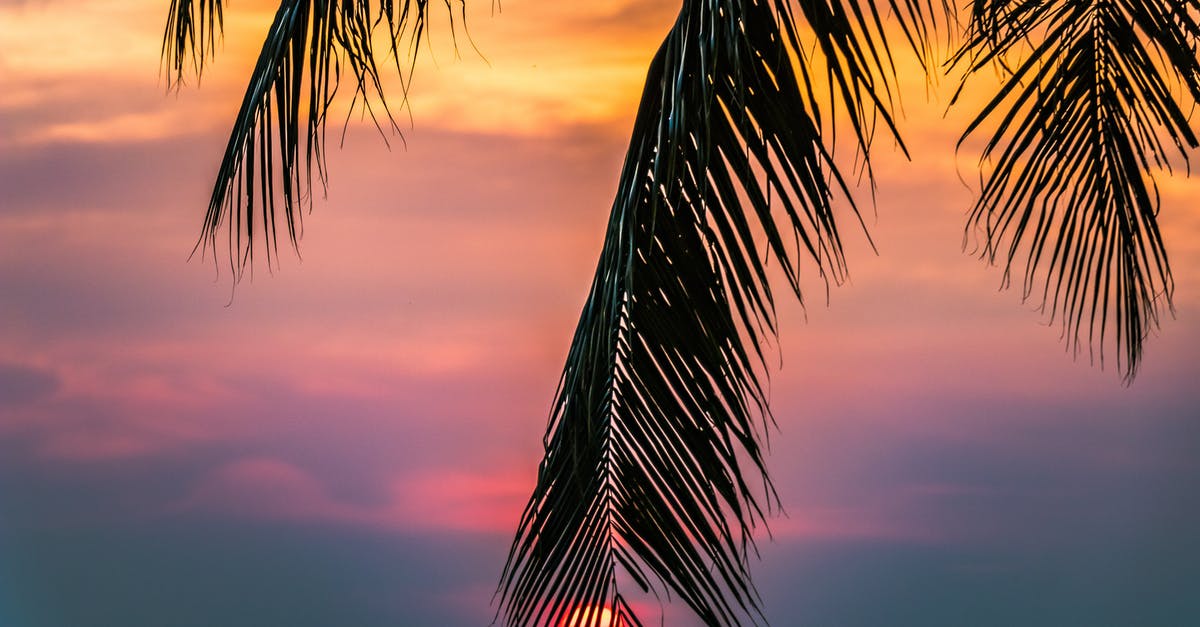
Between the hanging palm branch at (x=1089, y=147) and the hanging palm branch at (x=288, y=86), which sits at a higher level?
the hanging palm branch at (x=1089, y=147)

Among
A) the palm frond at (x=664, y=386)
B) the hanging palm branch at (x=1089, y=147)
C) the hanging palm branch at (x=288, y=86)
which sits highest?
the hanging palm branch at (x=1089, y=147)

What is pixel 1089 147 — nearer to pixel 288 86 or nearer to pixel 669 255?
pixel 669 255

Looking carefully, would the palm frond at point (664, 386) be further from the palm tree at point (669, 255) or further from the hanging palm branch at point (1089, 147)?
the hanging palm branch at point (1089, 147)

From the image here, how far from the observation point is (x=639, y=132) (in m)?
1.67

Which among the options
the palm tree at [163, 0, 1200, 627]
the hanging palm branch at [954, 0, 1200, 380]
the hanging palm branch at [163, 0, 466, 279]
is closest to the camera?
the palm tree at [163, 0, 1200, 627]

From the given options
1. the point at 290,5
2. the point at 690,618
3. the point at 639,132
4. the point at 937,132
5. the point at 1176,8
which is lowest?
the point at 690,618

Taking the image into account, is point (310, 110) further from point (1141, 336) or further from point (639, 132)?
point (1141, 336)

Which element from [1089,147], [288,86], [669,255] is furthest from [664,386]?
[1089,147]

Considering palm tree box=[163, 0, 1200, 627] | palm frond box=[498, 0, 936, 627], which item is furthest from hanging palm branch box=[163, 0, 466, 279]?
palm frond box=[498, 0, 936, 627]

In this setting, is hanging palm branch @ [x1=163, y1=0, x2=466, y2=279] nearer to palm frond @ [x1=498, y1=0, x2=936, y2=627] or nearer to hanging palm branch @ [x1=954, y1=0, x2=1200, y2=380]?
palm frond @ [x1=498, y1=0, x2=936, y2=627]

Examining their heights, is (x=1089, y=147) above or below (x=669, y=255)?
above

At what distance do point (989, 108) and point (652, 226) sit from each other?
964mm

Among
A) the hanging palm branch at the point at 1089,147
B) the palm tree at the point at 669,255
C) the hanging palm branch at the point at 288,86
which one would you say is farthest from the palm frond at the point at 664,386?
the hanging palm branch at the point at 1089,147

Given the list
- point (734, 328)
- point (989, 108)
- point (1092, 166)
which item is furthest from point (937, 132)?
point (734, 328)
